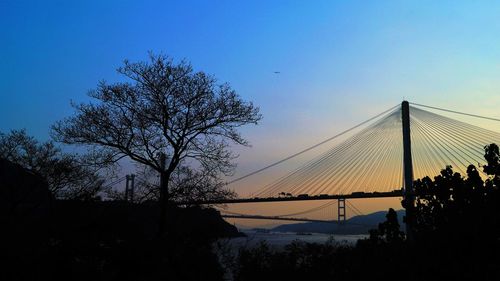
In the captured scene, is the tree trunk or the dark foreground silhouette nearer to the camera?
the dark foreground silhouette

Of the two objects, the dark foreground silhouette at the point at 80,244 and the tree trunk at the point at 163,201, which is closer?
the dark foreground silhouette at the point at 80,244

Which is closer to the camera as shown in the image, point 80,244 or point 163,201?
point 80,244

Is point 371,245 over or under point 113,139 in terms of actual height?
under

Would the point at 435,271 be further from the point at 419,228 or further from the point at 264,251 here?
the point at 264,251

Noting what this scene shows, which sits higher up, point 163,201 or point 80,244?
point 163,201

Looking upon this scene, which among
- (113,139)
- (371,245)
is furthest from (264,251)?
(113,139)

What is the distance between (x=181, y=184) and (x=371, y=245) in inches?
360

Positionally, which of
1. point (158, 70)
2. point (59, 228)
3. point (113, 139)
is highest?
point (158, 70)

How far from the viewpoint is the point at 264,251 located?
9836 mm

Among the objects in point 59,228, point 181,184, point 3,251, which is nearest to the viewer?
point 3,251

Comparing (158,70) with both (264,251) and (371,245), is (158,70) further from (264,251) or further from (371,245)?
(371,245)

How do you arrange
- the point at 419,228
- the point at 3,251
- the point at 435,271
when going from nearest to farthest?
1. the point at 3,251
2. the point at 435,271
3. the point at 419,228

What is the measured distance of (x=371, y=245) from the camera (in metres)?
8.57

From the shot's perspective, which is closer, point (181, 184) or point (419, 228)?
point (419, 228)
